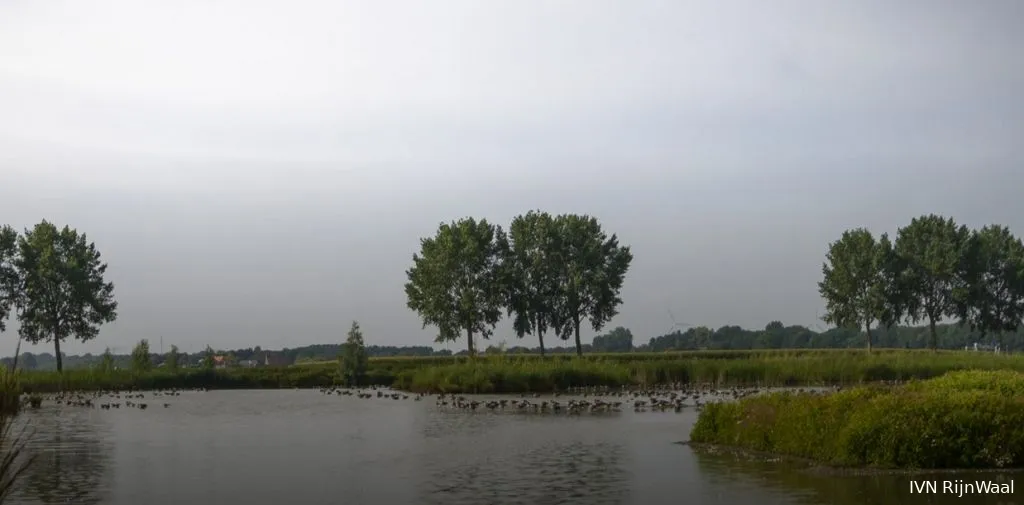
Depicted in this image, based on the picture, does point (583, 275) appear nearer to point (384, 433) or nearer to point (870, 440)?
point (384, 433)

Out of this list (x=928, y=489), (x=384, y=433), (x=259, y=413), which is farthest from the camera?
(x=259, y=413)

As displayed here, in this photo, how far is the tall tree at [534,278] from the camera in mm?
92188

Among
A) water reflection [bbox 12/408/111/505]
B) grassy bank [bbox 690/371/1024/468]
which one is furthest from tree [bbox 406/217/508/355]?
grassy bank [bbox 690/371/1024/468]

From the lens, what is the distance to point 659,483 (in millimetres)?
18688

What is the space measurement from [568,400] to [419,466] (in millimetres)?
24422

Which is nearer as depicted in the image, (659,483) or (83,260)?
(659,483)

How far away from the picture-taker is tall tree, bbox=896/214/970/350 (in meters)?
95.1

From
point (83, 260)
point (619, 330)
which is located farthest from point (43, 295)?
point (619, 330)

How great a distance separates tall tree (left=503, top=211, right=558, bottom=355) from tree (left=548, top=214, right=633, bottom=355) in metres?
0.56

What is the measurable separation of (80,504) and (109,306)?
67.1 metres

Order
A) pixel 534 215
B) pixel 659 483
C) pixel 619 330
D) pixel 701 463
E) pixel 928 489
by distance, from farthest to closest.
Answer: pixel 619 330 < pixel 534 215 < pixel 701 463 < pixel 659 483 < pixel 928 489

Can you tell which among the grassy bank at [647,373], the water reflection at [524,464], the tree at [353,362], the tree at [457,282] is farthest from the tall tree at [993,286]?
the water reflection at [524,464]

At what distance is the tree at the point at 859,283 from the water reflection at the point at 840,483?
7832cm

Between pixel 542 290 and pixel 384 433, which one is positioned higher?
pixel 542 290
